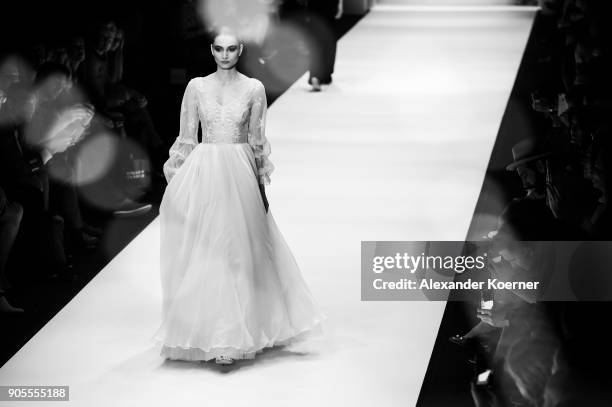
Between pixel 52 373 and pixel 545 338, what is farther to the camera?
pixel 52 373

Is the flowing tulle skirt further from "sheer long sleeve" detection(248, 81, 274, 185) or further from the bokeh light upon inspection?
the bokeh light

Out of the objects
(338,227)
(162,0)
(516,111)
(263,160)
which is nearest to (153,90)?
(162,0)

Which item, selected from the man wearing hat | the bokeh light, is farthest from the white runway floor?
the man wearing hat

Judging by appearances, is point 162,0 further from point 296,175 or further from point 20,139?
point 20,139

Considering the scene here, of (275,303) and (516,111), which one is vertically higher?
(275,303)

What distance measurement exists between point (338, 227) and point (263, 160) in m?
2.25

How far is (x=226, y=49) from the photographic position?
226 inches

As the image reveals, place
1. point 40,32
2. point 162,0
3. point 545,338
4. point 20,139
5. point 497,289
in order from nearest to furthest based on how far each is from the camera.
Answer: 1. point 545,338
2. point 497,289
3. point 20,139
4. point 40,32
5. point 162,0

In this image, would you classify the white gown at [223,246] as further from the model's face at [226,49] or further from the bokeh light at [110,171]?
the bokeh light at [110,171]

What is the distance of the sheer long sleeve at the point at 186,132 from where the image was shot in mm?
5891

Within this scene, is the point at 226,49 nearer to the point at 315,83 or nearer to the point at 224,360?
the point at 224,360

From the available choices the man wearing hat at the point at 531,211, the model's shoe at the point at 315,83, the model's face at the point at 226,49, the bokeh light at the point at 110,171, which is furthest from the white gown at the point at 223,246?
the model's shoe at the point at 315,83

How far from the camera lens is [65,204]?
753 centimetres

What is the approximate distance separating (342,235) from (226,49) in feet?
7.99
